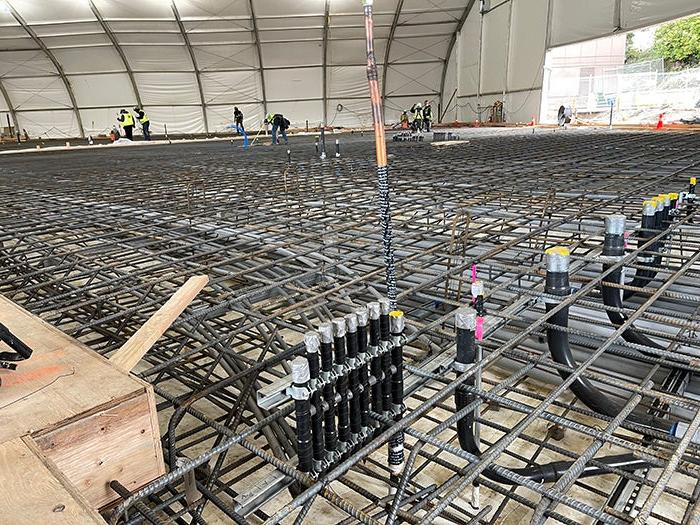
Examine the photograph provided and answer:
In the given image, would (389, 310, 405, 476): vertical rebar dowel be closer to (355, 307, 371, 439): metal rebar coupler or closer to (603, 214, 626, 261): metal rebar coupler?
(355, 307, 371, 439): metal rebar coupler

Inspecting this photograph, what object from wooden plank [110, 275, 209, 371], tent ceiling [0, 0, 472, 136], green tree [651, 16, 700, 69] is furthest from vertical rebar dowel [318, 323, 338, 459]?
green tree [651, 16, 700, 69]

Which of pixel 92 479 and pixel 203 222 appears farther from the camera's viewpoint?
pixel 203 222

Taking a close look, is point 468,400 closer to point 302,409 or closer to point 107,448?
point 302,409

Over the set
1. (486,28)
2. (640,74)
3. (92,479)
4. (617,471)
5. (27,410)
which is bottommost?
(617,471)

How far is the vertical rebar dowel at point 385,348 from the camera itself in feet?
5.95

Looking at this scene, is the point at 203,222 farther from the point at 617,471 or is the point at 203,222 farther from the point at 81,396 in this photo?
the point at 617,471

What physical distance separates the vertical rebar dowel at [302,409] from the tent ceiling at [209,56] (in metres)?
25.4

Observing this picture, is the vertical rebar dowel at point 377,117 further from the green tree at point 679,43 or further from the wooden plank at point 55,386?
the green tree at point 679,43

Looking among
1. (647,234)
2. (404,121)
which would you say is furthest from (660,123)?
(647,234)

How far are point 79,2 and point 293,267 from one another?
2430 centimetres

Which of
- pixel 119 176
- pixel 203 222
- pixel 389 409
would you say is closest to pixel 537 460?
pixel 389 409

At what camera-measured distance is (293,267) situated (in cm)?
425

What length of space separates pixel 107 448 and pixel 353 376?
75 cm

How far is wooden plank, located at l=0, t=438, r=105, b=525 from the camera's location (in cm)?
109
